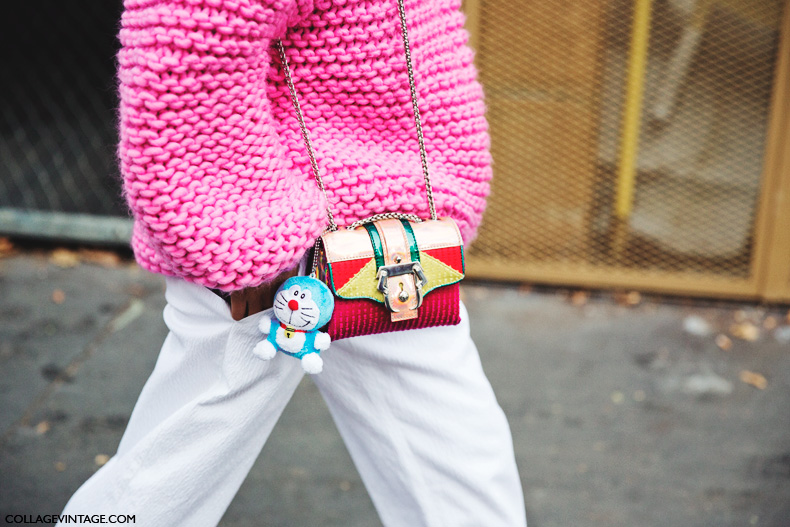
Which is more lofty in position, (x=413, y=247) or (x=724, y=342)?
(x=413, y=247)

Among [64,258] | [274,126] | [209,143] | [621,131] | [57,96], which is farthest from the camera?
[57,96]

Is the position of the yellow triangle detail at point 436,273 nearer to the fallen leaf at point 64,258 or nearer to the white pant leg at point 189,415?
the white pant leg at point 189,415

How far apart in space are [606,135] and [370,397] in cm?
232

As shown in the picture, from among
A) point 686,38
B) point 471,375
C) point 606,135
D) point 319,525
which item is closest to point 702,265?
point 606,135

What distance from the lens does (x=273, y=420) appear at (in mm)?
1361

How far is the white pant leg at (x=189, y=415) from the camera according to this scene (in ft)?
3.90

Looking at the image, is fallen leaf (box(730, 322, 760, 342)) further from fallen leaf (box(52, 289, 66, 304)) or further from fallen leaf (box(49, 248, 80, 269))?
fallen leaf (box(49, 248, 80, 269))

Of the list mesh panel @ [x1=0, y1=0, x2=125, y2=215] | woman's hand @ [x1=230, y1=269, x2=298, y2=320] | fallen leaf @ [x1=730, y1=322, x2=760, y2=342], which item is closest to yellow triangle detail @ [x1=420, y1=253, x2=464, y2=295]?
woman's hand @ [x1=230, y1=269, x2=298, y2=320]

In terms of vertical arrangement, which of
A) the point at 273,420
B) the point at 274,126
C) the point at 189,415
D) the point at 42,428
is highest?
the point at 274,126

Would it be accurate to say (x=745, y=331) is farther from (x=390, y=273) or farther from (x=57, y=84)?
(x=57, y=84)

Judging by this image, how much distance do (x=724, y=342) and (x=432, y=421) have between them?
7.18 feet

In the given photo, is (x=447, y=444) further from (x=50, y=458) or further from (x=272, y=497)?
(x=50, y=458)

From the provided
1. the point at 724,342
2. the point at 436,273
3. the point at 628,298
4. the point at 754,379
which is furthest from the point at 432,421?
the point at 628,298

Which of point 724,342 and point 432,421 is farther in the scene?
point 724,342
